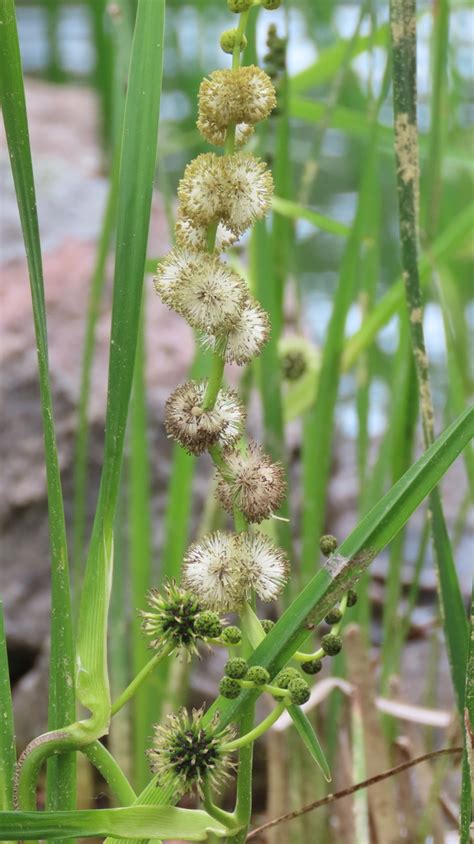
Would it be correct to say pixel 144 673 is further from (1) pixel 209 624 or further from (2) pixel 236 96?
(2) pixel 236 96

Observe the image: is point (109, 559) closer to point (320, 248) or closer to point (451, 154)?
point (451, 154)

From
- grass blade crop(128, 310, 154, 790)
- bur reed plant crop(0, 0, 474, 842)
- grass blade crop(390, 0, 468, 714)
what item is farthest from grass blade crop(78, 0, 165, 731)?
grass blade crop(128, 310, 154, 790)

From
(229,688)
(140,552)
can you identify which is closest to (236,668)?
(229,688)

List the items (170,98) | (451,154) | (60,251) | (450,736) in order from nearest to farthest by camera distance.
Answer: (450,736) → (451,154) → (60,251) → (170,98)

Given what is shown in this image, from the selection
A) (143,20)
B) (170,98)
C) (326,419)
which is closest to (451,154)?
(326,419)

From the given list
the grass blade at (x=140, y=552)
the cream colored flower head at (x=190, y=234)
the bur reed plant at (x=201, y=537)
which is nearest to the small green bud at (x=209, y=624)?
the bur reed plant at (x=201, y=537)

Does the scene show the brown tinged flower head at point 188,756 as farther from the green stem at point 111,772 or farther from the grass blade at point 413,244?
the grass blade at point 413,244
